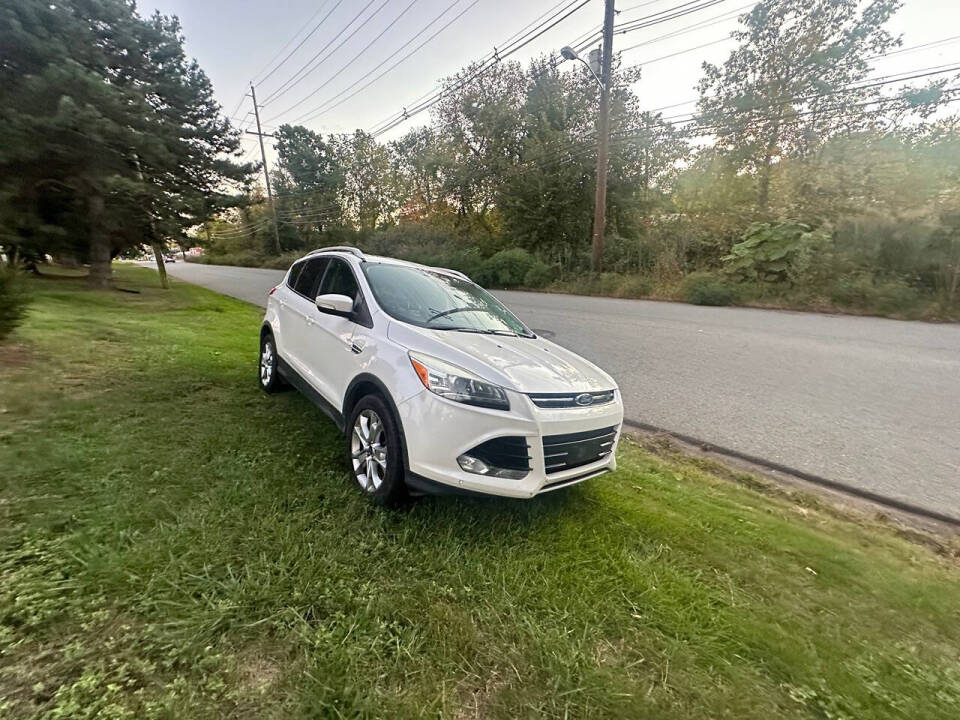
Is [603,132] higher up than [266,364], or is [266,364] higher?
[603,132]

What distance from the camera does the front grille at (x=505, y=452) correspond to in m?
2.40

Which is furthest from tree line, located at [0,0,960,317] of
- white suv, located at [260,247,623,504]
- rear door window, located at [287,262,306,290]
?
white suv, located at [260,247,623,504]

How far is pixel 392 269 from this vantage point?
12.9ft

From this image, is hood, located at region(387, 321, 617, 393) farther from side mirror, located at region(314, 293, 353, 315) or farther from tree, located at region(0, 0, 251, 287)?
tree, located at region(0, 0, 251, 287)

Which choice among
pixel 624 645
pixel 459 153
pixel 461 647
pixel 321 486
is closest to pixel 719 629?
pixel 624 645

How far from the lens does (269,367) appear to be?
5.00m

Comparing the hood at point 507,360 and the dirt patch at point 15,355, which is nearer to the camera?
the hood at point 507,360

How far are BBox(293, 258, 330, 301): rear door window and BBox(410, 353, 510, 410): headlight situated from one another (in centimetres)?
218

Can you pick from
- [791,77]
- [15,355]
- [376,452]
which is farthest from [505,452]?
[791,77]

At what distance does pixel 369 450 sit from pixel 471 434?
868 mm

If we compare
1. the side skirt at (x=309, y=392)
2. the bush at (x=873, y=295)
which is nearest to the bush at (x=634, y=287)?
the bush at (x=873, y=295)

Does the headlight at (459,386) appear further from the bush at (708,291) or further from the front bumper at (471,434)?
the bush at (708,291)

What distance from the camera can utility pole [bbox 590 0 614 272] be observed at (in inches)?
647

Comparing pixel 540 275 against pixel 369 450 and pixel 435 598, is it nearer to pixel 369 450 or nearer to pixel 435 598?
pixel 369 450
